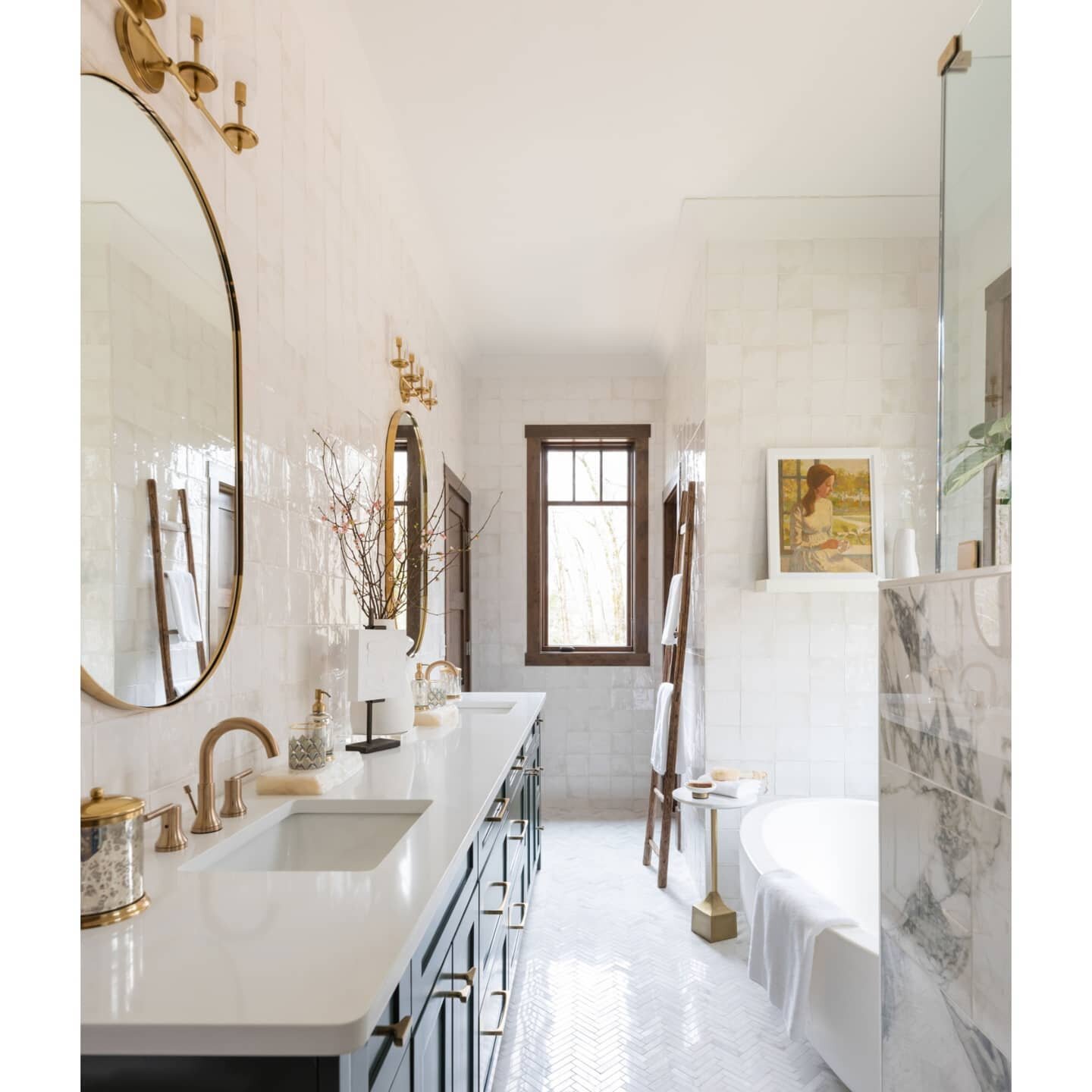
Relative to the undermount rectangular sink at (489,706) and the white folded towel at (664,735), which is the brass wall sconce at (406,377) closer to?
the undermount rectangular sink at (489,706)

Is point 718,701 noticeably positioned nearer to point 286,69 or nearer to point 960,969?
point 960,969

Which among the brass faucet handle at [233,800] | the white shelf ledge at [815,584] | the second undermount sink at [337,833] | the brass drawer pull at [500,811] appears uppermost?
the white shelf ledge at [815,584]

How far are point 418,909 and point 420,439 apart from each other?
9.68 ft

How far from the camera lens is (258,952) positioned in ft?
3.04

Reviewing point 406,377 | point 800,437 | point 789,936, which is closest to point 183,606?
point 789,936

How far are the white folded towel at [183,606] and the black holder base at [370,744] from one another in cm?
81

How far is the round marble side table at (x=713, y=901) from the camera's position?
3.32 m

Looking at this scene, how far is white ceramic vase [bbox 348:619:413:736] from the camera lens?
7.42 ft

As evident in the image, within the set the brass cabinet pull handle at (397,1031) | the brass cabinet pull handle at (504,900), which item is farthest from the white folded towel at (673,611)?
the brass cabinet pull handle at (397,1031)

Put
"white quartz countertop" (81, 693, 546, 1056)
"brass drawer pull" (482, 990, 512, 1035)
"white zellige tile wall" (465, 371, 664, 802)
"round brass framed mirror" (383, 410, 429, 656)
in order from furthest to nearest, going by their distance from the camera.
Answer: "white zellige tile wall" (465, 371, 664, 802), "round brass framed mirror" (383, 410, 429, 656), "brass drawer pull" (482, 990, 512, 1035), "white quartz countertop" (81, 693, 546, 1056)

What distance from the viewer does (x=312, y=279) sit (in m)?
2.29

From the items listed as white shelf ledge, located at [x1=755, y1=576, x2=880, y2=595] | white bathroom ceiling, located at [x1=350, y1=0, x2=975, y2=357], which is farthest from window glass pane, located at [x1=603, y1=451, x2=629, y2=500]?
white shelf ledge, located at [x1=755, y1=576, x2=880, y2=595]

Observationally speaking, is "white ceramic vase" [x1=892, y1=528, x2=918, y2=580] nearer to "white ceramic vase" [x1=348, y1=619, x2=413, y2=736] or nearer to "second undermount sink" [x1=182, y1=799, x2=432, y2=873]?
"second undermount sink" [x1=182, y1=799, x2=432, y2=873]
